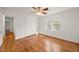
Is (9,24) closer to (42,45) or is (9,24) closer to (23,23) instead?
(23,23)

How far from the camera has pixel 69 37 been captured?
145 centimetres

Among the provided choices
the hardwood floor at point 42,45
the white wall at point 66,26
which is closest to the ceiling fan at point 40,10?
the white wall at point 66,26

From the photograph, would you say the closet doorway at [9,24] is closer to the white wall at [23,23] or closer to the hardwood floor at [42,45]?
the white wall at [23,23]

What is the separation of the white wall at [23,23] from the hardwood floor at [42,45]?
10cm

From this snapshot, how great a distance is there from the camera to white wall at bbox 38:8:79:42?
139cm

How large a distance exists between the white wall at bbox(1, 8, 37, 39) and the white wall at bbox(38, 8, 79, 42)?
13cm

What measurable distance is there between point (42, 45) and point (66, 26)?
554 millimetres

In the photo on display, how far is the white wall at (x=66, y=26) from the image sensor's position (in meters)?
1.39
